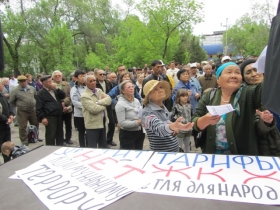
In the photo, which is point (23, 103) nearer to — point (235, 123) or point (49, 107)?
point (49, 107)

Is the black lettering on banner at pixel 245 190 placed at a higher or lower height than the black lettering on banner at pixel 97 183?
lower

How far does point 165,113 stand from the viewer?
2756 mm

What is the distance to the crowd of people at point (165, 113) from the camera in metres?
2.14

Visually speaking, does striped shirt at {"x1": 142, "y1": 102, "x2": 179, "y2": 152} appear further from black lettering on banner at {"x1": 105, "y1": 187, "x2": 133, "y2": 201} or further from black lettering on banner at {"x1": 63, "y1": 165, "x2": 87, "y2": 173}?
black lettering on banner at {"x1": 105, "y1": 187, "x2": 133, "y2": 201}

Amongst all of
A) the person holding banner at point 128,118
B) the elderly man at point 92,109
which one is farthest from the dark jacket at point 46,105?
the person holding banner at point 128,118

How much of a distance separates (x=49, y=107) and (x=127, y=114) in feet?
6.32

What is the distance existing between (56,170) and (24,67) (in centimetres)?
2998

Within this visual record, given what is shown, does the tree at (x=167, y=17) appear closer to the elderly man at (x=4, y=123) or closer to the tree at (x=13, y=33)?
the tree at (x=13, y=33)

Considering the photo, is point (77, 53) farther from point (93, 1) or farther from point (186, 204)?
point (186, 204)

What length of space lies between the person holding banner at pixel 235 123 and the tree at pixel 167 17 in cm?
1894

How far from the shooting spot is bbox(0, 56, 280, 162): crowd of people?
214cm

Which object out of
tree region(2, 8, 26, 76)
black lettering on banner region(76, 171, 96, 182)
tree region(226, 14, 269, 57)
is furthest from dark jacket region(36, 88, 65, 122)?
tree region(226, 14, 269, 57)

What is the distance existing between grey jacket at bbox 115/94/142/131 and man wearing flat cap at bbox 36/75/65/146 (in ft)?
5.89

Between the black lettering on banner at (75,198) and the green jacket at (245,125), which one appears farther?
the green jacket at (245,125)
